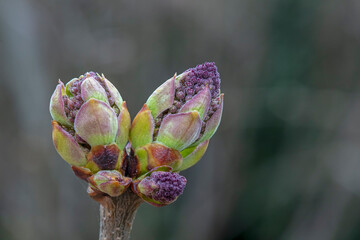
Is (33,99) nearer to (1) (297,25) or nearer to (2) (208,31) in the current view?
(2) (208,31)

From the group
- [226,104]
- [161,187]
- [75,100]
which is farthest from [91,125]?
[226,104]

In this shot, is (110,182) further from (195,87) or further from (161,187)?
(195,87)

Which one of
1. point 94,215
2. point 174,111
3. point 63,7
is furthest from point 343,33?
point 174,111

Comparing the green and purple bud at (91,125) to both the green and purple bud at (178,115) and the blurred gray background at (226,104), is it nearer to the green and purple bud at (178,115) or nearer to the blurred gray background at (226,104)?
the green and purple bud at (178,115)

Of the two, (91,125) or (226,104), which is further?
(226,104)

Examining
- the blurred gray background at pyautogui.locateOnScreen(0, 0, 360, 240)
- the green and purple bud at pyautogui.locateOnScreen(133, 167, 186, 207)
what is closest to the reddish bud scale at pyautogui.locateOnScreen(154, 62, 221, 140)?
the green and purple bud at pyautogui.locateOnScreen(133, 167, 186, 207)

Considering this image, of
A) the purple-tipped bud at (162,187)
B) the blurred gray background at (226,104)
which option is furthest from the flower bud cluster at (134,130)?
the blurred gray background at (226,104)

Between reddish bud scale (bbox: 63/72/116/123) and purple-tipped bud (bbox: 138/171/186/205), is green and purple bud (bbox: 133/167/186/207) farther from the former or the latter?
reddish bud scale (bbox: 63/72/116/123)
